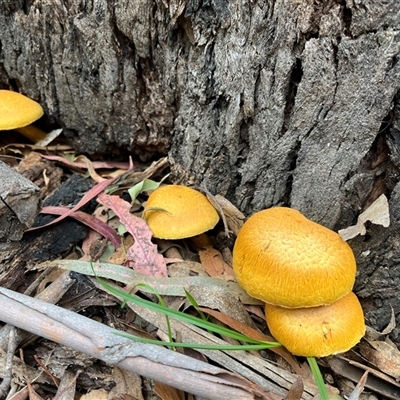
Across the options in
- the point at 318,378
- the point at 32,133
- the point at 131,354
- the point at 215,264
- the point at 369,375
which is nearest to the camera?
the point at 131,354

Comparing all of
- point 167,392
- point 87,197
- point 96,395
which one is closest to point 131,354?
point 167,392

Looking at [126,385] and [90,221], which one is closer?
[126,385]

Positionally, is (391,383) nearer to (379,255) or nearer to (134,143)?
(379,255)

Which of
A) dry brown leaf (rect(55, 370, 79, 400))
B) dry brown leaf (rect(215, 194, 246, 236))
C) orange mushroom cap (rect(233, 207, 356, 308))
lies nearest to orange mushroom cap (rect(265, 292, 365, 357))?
orange mushroom cap (rect(233, 207, 356, 308))

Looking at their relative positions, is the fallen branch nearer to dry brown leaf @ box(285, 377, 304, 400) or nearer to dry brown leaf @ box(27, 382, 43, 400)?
dry brown leaf @ box(285, 377, 304, 400)

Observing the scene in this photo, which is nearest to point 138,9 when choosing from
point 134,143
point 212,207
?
point 134,143

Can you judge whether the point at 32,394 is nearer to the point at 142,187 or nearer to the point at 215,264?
the point at 215,264
